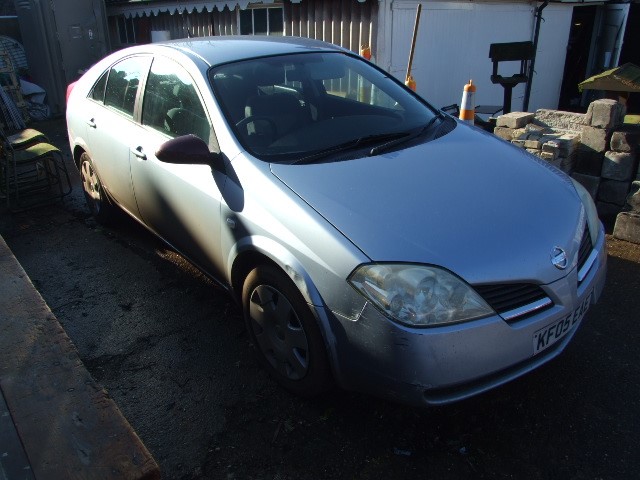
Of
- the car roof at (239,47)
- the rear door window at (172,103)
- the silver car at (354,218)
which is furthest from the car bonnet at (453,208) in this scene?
the car roof at (239,47)

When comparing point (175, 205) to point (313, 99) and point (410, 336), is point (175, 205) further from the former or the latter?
point (410, 336)

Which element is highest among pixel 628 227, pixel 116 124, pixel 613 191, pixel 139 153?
pixel 116 124

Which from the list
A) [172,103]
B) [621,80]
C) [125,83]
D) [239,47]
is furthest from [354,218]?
[621,80]

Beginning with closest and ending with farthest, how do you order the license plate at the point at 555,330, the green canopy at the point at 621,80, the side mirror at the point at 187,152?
the license plate at the point at 555,330 < the side mirror at the point at 187,152 < the green canopy at the point at 621,80

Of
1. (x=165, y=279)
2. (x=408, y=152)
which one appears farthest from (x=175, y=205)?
(x=408, y=152)

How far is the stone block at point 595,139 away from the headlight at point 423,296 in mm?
3413

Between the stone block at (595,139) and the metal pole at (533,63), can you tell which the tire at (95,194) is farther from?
the metal pole at (533,63)

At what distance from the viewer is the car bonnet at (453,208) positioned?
84.5 inches

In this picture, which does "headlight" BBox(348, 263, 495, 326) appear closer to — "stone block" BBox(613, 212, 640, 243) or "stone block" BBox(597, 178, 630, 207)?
"stone block" BBox(613, 212, 640, 243)

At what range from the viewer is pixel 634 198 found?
13.8ft

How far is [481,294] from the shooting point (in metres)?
2.10

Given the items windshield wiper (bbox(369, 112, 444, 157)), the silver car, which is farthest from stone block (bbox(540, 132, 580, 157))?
windshield wiper (bbox(369, 112, 444, 157))

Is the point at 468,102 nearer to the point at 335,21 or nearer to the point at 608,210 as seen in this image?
the point at 608,210

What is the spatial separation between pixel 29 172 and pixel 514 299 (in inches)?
231
